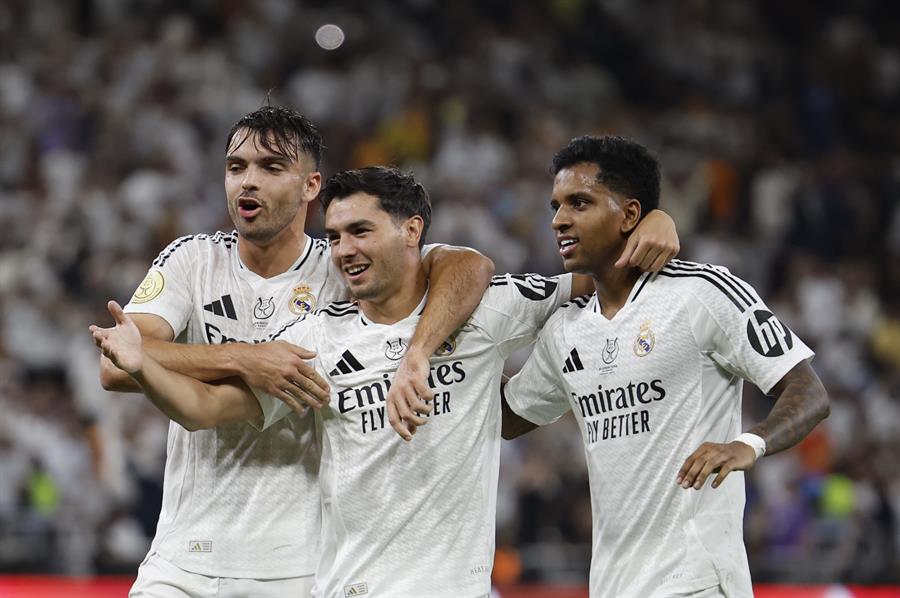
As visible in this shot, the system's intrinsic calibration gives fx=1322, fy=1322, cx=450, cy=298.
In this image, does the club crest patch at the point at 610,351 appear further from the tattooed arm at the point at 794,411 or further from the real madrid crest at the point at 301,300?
the real madrid crest at the point at 301,300

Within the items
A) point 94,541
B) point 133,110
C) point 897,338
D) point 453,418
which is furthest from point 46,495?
point 897,338

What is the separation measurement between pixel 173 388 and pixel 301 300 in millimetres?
800

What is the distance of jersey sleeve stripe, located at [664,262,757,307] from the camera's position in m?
4.73

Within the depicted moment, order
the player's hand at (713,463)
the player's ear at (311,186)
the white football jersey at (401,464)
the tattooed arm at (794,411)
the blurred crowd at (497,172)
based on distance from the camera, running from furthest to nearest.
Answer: the blurred crowd at (497,172) → the player's ear at (311,186) → the white football jersey at (401,464) → the tattooed arm at (794,411) → the player's hand at (713,463)

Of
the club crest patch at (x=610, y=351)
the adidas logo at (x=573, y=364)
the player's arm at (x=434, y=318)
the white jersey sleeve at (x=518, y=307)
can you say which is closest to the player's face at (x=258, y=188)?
the player's arm at (x=434, y=318)

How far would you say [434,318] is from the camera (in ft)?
16.3

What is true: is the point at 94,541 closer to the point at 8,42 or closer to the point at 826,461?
the point at 826,461

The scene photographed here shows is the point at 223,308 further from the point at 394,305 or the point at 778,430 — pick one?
the point at 778,430

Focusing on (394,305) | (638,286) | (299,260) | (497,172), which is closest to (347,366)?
(394,305)

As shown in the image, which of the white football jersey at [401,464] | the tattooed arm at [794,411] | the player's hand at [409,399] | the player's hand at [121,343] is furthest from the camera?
the white football jersey at [401,464]

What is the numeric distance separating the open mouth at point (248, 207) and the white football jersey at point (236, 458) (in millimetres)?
289

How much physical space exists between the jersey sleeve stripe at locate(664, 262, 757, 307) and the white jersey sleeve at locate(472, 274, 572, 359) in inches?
22.3

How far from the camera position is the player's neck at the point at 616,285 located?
5.03 meters

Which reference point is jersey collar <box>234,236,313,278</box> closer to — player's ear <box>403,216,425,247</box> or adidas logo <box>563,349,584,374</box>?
player's ear <box>403,216,425,247</box>
